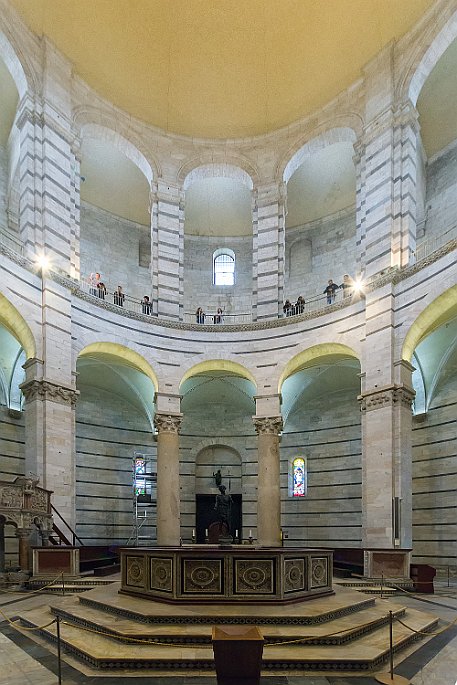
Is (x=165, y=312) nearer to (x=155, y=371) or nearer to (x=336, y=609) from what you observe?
(x=155, y=371)

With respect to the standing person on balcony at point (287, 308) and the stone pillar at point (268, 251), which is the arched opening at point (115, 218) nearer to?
the stone pillar at point (268, 251)

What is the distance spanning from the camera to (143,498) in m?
24.2

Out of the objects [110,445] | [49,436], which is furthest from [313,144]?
[110,445]

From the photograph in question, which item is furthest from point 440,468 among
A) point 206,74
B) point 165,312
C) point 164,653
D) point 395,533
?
point 206,74

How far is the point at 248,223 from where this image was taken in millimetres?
27750

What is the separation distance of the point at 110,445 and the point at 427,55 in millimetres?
20606

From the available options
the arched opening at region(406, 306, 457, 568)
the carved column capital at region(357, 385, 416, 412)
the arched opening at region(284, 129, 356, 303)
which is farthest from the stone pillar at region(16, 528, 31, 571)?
the arched opening at region(284, 129, 356, 303)

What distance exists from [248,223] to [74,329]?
43.2 ft

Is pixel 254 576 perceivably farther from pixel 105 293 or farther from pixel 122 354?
pixel 105 293

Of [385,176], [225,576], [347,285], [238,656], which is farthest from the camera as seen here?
[347,285]

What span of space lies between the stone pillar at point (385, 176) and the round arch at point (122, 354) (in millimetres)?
9204

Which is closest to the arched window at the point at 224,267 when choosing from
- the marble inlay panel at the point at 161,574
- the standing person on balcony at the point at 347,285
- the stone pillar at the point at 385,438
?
the standing person on balcony at the point at 347,285

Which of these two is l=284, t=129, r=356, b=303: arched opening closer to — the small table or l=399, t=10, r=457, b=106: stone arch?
l=399, t=10, r=457, b=106: stone arch

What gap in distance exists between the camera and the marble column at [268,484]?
19.3 meters
